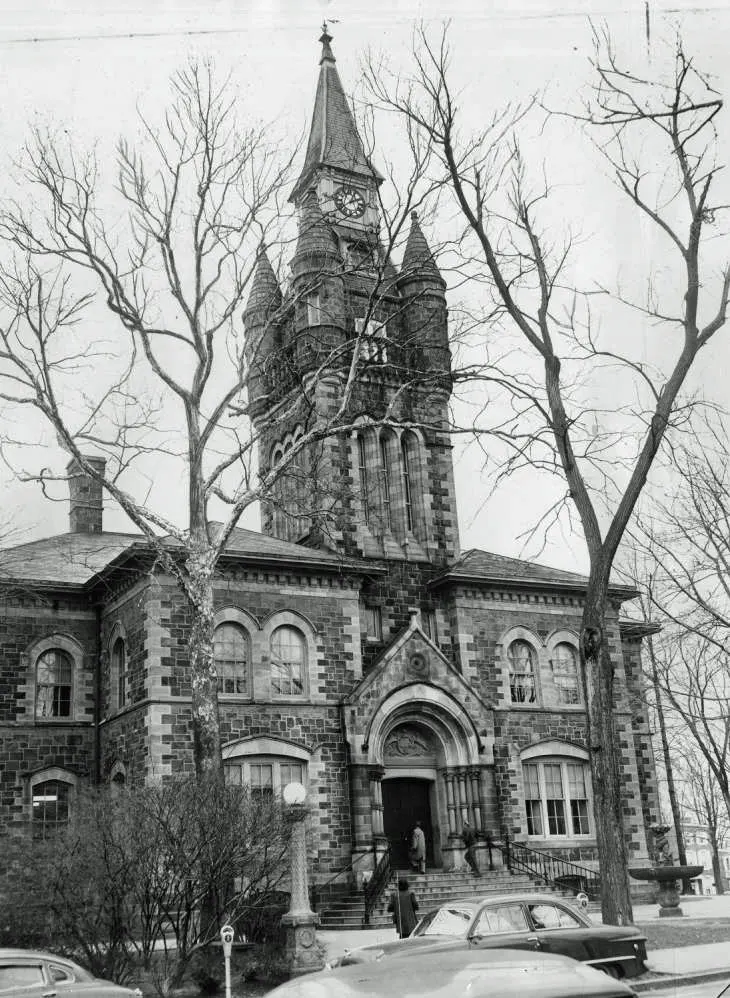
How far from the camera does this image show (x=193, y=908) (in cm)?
1477

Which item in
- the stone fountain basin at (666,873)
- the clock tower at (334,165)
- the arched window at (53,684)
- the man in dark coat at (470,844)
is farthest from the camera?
the clock tower at (334,165)

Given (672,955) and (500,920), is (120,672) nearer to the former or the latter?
(672,955)

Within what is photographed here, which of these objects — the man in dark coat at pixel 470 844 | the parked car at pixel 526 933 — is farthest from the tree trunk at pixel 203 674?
the man in dark coat at pixel 470 844

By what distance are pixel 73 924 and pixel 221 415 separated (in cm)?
974

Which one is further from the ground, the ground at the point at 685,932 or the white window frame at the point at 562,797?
the white window frame at the point at 562,797

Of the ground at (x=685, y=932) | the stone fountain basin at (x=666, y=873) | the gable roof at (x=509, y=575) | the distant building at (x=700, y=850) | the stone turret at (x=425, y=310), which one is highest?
the stone turret at (x=425, y=310)

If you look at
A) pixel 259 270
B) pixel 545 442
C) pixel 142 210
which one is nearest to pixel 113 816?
pixel 545 442

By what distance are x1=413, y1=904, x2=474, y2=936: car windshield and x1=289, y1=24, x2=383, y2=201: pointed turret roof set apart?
1040 inches

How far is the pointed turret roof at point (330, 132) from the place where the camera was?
35.7 metres

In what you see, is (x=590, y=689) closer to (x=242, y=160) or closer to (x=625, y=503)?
Answer: (x=625, y=503)

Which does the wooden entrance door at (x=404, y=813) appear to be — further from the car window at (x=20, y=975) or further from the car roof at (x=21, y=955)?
the car window at (x=20, y=975)

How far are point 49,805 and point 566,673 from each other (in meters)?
14.3

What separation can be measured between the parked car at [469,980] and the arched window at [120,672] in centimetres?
2286

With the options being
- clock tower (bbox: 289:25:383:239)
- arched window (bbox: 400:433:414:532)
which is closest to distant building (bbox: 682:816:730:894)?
arched window (bbox: 400:433:414:532)
